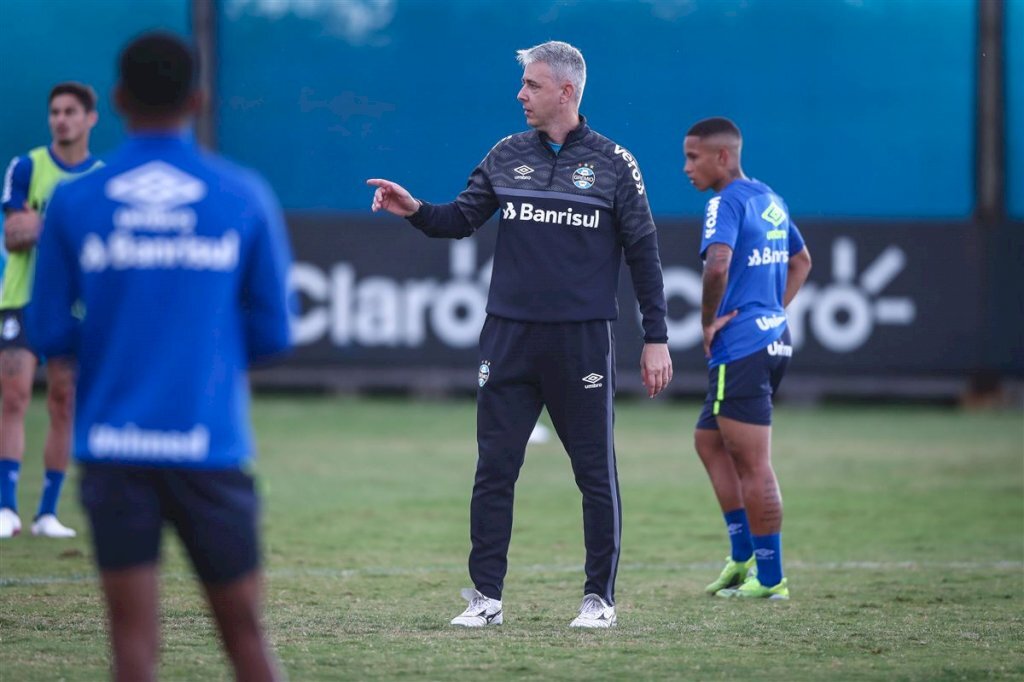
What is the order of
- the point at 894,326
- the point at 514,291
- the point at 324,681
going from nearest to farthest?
the point at 324,681 < the point at 514,291 < the point at 894,326

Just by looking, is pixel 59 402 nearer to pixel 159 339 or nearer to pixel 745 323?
pixel 745 323

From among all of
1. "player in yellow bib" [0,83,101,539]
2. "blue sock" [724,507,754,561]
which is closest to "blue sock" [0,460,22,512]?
"player in yellow bib" [0,83,101,539]

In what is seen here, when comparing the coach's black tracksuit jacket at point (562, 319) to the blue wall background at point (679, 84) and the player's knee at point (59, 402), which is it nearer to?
the player's knee at point (59, 402)

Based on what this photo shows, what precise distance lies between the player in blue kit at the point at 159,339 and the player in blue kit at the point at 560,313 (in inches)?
101

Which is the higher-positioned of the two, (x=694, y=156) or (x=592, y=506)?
(x=694, y=156)

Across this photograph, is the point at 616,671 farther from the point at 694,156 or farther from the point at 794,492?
the point at 794,492

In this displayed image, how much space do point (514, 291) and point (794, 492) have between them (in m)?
5.58

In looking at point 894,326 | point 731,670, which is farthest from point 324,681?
point 894,326

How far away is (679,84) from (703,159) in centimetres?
1070

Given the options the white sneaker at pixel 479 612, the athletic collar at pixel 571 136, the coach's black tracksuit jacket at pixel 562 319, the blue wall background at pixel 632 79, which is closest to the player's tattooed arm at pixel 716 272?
the coach's black tracksuit jacket at pixel 562 319

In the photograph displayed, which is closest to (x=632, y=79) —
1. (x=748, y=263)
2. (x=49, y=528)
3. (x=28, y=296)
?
(x=28, y=296)

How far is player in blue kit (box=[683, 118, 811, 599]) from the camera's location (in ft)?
23.7

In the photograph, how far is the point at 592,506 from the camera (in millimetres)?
6484

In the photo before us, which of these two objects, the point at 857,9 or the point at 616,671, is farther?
the point at 857,9
